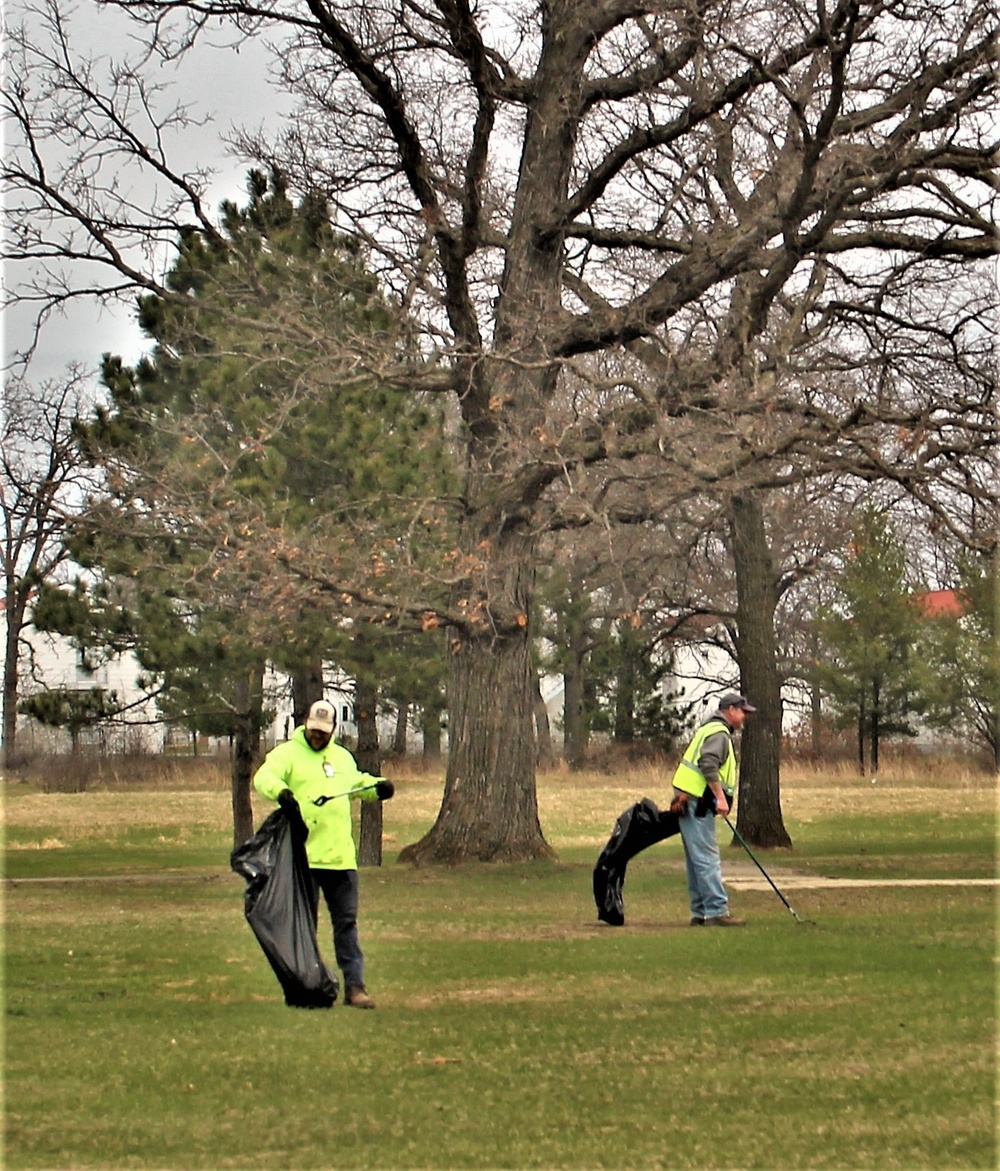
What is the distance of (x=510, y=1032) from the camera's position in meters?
9.79

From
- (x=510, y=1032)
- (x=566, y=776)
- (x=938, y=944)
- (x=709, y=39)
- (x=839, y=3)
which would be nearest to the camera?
(x=510, y=1032)

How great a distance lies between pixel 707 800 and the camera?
14.5m

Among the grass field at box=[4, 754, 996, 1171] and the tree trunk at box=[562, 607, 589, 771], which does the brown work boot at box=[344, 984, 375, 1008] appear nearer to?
the grass field at box=[4, 754, 996, 1171]

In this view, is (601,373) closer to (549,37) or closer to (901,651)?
(549,37)

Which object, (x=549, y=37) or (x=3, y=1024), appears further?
(x=549, y=37)

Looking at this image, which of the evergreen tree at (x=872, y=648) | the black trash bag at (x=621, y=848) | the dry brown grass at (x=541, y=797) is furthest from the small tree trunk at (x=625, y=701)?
the black trash bag at (x=621, y=848)

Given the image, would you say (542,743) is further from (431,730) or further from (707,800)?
(707,800)

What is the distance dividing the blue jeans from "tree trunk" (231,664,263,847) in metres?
13.7

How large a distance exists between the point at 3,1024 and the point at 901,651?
155ft

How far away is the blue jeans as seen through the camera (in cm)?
1469

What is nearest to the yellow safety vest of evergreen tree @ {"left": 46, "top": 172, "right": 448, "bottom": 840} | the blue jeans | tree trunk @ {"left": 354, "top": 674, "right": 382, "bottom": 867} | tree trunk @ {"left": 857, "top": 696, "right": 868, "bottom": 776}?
the blue jeans

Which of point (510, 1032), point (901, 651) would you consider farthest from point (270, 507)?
point (901, 651)

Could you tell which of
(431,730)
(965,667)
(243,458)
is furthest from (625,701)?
(243,458)

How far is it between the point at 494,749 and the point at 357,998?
1110 cm
